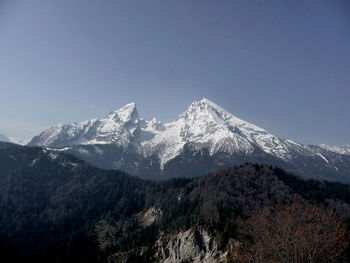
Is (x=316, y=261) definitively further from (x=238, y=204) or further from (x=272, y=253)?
(x=238, y=204)

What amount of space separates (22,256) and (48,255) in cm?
2373

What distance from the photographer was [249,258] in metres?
36.8

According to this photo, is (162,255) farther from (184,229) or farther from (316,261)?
(316,261)

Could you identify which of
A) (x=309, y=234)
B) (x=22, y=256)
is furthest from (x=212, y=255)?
(x=22, y=256)

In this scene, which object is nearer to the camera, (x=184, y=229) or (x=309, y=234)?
(x=309, y=234)

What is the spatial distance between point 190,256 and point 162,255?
65.3 feet

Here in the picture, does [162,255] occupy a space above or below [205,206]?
below

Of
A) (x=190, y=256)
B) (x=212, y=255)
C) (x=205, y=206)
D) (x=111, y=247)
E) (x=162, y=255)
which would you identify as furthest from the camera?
(x=111, y=247)

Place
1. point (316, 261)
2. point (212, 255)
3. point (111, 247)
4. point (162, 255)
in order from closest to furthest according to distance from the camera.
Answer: point (316, 261)
point (212, 255)
point (162, 255)
point (111, 247)

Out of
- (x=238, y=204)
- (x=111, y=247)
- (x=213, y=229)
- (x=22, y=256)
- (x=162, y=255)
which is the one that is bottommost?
(x=22, y=256)

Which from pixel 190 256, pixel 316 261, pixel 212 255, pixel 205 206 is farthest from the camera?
pixel 205 206

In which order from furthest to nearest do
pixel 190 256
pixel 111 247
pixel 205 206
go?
1. pixel 111 247
2. pixel 205 206
3. pixel 190 256

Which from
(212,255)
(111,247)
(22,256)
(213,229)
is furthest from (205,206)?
(22,256)

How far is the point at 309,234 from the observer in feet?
122
